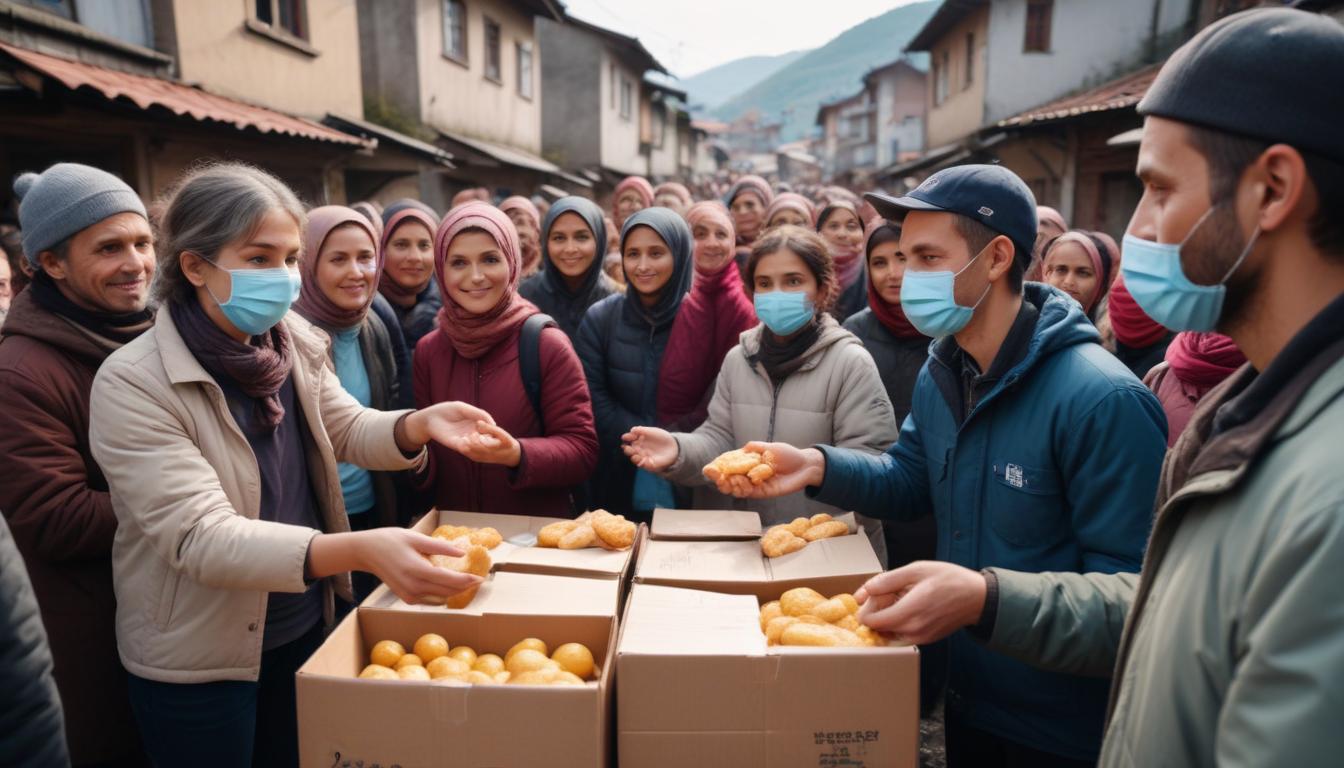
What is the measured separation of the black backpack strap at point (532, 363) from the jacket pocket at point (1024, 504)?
195 cm

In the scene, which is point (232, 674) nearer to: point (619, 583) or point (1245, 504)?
point (619, 583)

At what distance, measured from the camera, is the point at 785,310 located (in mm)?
3461

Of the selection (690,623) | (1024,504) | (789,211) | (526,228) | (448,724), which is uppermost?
(789,211)

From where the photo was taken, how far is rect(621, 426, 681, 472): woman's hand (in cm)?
302

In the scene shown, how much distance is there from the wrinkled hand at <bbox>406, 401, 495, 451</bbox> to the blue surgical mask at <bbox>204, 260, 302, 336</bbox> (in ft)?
2.09

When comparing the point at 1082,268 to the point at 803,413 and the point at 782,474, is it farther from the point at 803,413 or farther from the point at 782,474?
the point at 782,474

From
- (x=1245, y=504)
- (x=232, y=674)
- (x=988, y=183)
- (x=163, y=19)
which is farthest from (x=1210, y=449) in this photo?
(x=163, y=19)

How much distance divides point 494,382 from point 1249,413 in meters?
2.81

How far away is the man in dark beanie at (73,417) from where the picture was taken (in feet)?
7.52

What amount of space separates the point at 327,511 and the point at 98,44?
7.77 m

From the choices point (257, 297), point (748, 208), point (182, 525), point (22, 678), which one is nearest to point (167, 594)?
point (182, 525)

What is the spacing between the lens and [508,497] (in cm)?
338

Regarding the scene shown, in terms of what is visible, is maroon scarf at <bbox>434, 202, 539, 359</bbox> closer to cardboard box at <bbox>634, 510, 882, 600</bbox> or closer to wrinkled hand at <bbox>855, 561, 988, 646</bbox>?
cardboard box at <bbox>634, 510, 882, 600</bbox>

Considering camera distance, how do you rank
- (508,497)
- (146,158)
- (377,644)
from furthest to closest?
(146,158)
(508,497)
(377,644)
